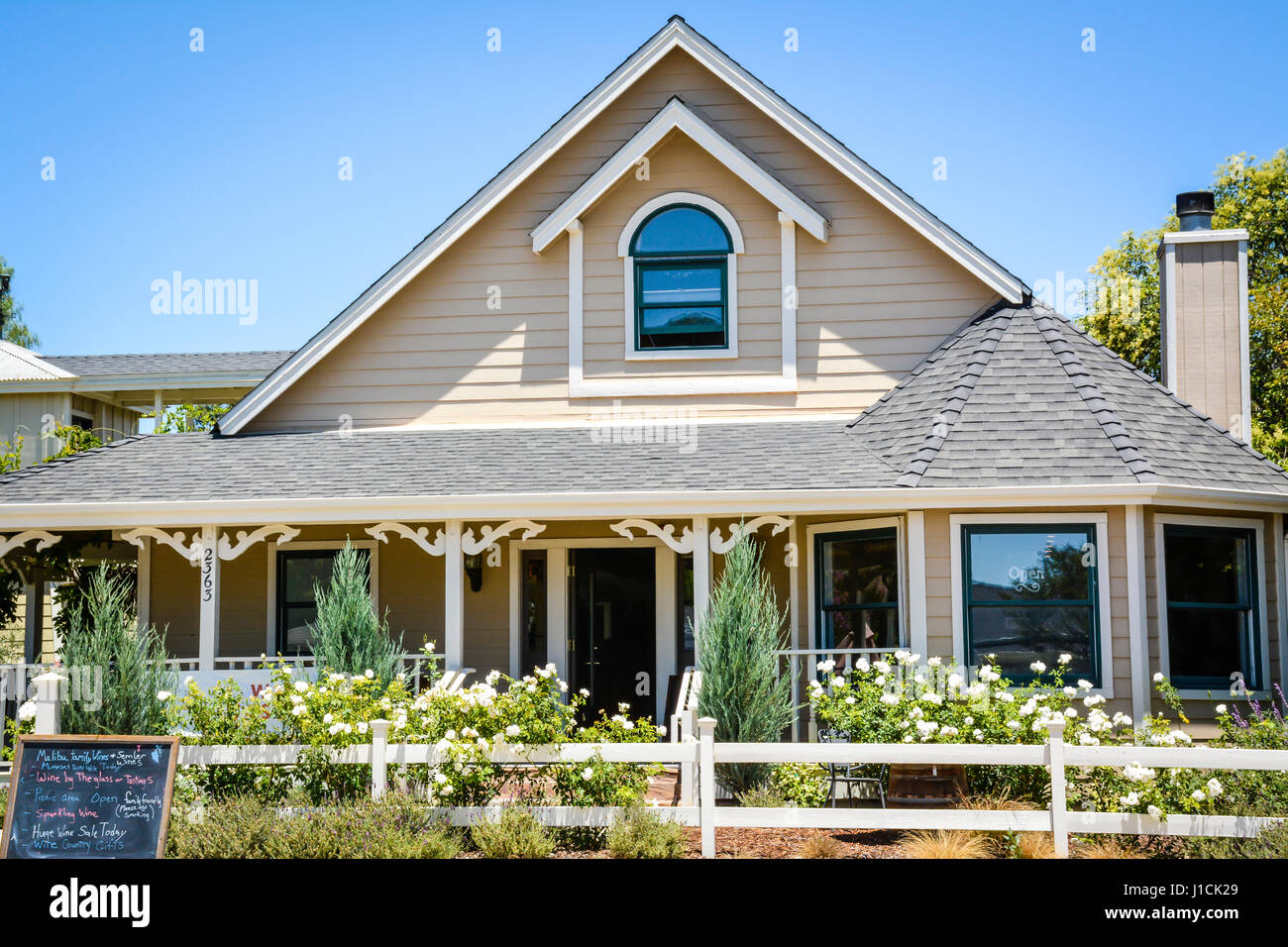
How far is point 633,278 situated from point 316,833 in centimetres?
729

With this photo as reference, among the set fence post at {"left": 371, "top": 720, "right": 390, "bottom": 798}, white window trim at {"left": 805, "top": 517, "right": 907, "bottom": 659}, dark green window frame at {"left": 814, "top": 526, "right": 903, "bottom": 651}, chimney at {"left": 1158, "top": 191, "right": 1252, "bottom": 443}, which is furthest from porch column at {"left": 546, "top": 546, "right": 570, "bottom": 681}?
chimney at {"left": 1158, "top": 191, "right": 1252, "bottom": 443}

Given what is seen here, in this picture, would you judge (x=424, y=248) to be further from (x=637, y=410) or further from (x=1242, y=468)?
(x=1242, y=468)

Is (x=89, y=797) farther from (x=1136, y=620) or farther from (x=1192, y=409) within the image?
(x=1192, y=409)

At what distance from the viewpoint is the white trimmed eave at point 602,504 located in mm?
9961

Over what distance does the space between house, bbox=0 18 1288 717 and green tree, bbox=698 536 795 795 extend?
40.3 inches

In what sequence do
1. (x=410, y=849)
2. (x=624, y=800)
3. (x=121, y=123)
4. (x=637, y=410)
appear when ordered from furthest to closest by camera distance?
(x=121, y=123) → (x=637, y=410) → (x=624, y=800) → (x=410, y=849)

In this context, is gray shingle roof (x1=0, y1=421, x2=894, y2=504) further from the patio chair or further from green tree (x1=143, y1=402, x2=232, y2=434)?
green tree (x1=143, y1=402, x2=232, y2=434)

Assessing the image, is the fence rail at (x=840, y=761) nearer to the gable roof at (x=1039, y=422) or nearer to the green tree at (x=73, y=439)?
the gable roof at (x=1039, y=422)

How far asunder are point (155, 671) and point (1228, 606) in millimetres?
9695

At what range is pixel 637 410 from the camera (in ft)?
41.6

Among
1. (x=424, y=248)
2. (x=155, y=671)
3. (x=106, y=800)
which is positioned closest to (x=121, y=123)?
(x=424, y=248)

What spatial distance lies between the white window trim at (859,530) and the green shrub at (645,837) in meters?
3.41

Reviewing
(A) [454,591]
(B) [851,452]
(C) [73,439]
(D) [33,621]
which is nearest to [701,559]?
(B) [851,452]

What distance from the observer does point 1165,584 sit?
10.2m
